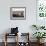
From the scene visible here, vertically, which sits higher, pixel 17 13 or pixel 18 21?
pixel 17 13

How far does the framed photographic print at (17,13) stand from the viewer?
7.32m

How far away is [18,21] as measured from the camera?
7.38 metres

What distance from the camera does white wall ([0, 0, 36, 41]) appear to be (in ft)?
24.0

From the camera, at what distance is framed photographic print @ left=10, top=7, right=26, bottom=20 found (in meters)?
7.32

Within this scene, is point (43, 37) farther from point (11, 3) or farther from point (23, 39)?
point (11, 3)

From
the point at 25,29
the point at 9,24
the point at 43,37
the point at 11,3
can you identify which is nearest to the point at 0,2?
the point at 11,3

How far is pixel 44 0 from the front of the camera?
737 cm

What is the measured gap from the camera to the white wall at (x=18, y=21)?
24.0 ft

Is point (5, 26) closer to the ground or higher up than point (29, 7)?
closer to the ground

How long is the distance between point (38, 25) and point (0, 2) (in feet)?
6.78

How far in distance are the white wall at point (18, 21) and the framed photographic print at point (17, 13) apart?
0.14m

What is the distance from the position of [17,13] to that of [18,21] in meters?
0.38

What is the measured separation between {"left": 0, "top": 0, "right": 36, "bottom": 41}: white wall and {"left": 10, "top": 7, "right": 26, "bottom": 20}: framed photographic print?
0.46ft

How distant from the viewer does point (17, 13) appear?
735 centimetres
